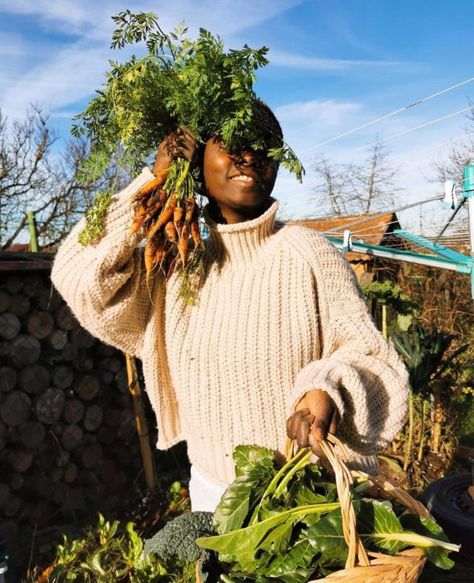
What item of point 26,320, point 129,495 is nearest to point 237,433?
point 26,320

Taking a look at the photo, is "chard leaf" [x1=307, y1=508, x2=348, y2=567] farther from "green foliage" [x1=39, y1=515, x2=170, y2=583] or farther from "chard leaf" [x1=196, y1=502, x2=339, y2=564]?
"green foliage" [x1=39, y1=515, x2=170, y2=583]

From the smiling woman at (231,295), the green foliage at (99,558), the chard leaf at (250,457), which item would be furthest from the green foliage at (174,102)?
the green foliage at (99,558)

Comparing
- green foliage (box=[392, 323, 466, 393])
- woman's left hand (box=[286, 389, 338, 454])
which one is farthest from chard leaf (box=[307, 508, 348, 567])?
green foliage (box=[392, 323, 466, 393])

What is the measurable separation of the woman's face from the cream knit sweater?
5 centimetres

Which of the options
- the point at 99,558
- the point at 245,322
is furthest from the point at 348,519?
the point at 99,558

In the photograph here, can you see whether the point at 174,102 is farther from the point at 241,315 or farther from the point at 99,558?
the point at 99,558

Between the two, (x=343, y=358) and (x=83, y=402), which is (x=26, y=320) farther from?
(x=343, y=358)

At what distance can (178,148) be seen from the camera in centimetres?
128

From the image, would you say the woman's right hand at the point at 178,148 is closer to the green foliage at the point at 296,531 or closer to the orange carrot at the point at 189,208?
the orange carrot at the point at 189,208

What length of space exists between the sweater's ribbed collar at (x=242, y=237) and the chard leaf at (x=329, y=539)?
0.61m

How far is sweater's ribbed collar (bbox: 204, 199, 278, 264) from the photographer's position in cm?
134

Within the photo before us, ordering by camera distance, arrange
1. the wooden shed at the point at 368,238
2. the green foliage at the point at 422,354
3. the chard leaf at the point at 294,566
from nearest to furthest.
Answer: the chard leaf at the point at 294,566
the green foliage at the point at 422,354
the wooden shed at the point at 368,238

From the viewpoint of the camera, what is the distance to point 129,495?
3.56 m

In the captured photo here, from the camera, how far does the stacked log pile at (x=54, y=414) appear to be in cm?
301
